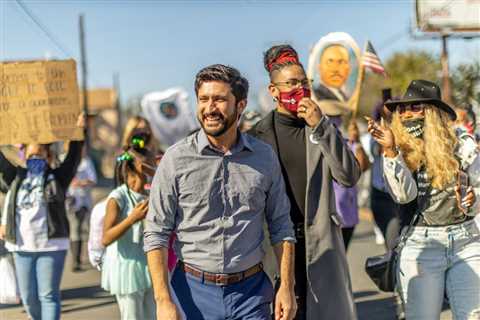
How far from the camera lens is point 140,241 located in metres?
5.44

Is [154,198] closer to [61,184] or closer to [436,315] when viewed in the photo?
[436,315]

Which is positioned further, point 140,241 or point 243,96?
point 140,241

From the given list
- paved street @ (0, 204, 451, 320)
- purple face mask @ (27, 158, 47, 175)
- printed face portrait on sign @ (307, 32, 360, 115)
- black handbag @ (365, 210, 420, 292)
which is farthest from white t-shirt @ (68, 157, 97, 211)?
black handbag @ (365, 210, 420, 292)

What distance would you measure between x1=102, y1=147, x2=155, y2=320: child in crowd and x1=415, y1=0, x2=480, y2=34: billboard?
19.5 meters

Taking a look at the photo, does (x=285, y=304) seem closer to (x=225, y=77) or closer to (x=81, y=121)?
(x=225, y=77)

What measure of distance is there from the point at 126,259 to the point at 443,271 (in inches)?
83.2

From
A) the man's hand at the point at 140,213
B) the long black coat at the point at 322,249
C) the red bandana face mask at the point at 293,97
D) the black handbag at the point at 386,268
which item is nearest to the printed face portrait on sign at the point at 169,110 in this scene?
the man's hand at the point at 140,213

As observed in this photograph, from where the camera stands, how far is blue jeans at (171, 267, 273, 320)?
11.6 feet

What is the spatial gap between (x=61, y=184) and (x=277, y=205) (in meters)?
3.04

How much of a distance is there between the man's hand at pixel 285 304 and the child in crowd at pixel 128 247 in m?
1.74

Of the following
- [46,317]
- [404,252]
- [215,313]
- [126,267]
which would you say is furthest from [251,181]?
[46,317]

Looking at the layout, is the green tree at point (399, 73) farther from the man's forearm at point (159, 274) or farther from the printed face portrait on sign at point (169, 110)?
the man's forearm at point (159, 274)

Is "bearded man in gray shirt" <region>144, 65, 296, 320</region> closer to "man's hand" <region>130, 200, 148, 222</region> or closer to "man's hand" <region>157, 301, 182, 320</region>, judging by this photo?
"man's hand" <region>157, 301, 182, 320</region>

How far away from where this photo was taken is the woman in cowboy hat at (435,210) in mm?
4305
